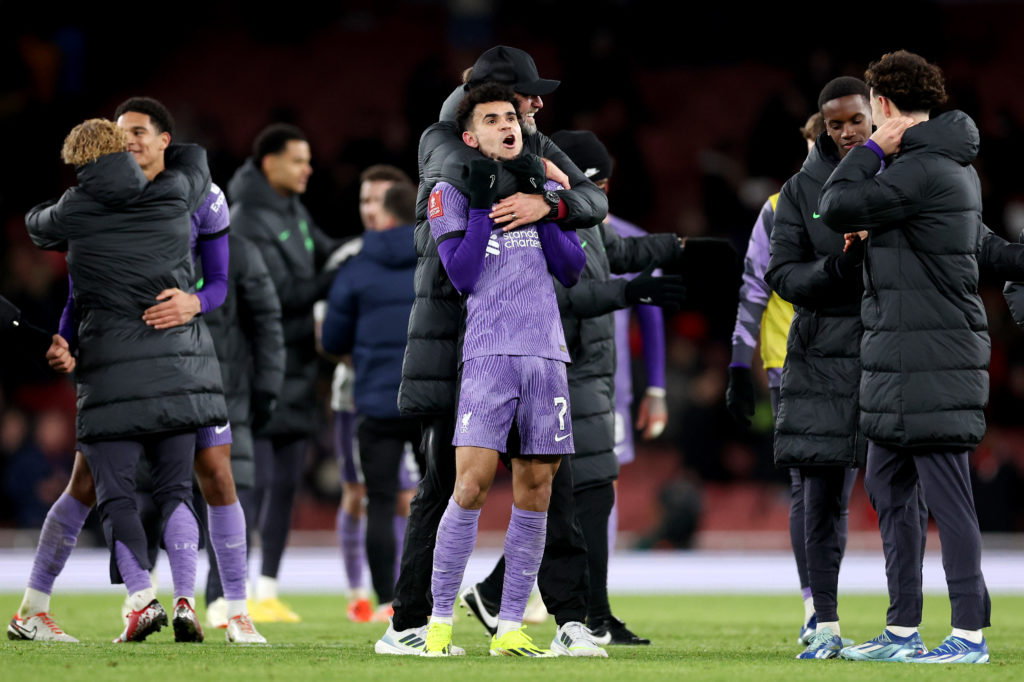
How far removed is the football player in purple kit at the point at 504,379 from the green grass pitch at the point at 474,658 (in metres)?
0.34

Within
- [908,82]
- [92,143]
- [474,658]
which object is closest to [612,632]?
[474,658]

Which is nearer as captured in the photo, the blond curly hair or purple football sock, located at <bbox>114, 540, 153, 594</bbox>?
purple football sock, located at <bbox>114, 540, 153, 594</bbox>

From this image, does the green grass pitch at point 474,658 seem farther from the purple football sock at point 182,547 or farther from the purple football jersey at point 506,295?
the purple football jersey at point 506,295

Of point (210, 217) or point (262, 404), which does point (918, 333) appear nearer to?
point (210, 217)

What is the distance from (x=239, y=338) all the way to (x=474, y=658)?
3185 millimetres

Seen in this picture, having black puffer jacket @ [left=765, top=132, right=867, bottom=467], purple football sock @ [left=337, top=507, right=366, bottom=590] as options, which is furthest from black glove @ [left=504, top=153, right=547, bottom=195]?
purple football sock @ [left=337, top=507, right=366, bottom=590]

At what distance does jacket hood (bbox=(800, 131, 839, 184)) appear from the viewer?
6.23m

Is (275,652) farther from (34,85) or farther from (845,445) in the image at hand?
(34,85)

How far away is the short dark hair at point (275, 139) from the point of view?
902 cm

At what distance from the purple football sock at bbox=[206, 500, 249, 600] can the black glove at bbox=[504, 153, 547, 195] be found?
2.03 metres

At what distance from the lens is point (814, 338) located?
6.11 meters

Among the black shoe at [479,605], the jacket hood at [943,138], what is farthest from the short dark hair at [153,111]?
the jacket hood at [943,138]

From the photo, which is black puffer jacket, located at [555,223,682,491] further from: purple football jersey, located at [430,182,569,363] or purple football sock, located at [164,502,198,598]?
purple football sock, located at [164,502,198,598]

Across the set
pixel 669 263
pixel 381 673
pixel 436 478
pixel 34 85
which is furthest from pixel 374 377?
→ pixel 34 85
